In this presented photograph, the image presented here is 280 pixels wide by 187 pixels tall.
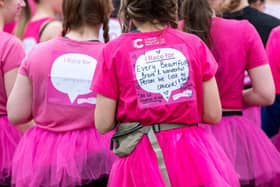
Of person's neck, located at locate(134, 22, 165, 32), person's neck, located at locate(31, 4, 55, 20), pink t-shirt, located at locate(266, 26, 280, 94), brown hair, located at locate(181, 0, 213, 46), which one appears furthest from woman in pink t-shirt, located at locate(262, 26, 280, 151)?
person's neck, located at locate(31, 4, 55, 20)

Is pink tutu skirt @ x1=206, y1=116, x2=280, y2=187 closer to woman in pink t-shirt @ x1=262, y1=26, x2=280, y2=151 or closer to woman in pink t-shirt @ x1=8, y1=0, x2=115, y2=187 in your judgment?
woman in pink t-shirt @ x1=262, y1=26, x2=280, y2=151

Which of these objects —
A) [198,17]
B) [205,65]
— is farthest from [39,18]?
[205,65]

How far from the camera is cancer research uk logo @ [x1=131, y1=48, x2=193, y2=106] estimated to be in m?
3.02

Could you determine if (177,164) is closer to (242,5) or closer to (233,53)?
(233,53)

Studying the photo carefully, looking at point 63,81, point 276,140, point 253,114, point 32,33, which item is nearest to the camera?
point 63,81

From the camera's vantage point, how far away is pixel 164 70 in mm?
3047

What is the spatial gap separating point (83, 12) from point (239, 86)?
3.11ft

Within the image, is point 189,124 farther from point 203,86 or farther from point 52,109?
point 52,109

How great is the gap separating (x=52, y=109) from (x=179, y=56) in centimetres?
76

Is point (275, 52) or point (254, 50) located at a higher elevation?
point (254, 50)

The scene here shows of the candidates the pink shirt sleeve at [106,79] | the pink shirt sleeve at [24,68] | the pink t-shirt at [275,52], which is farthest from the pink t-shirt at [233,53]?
the pink shirt sleeve at [24,68]

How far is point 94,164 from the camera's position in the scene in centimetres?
348

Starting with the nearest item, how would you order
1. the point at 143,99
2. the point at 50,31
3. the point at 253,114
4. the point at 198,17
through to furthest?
the point at 143,99
the point at 198,17
the point at 253,114
the point at 50,31

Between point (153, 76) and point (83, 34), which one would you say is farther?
point (83, 34)
